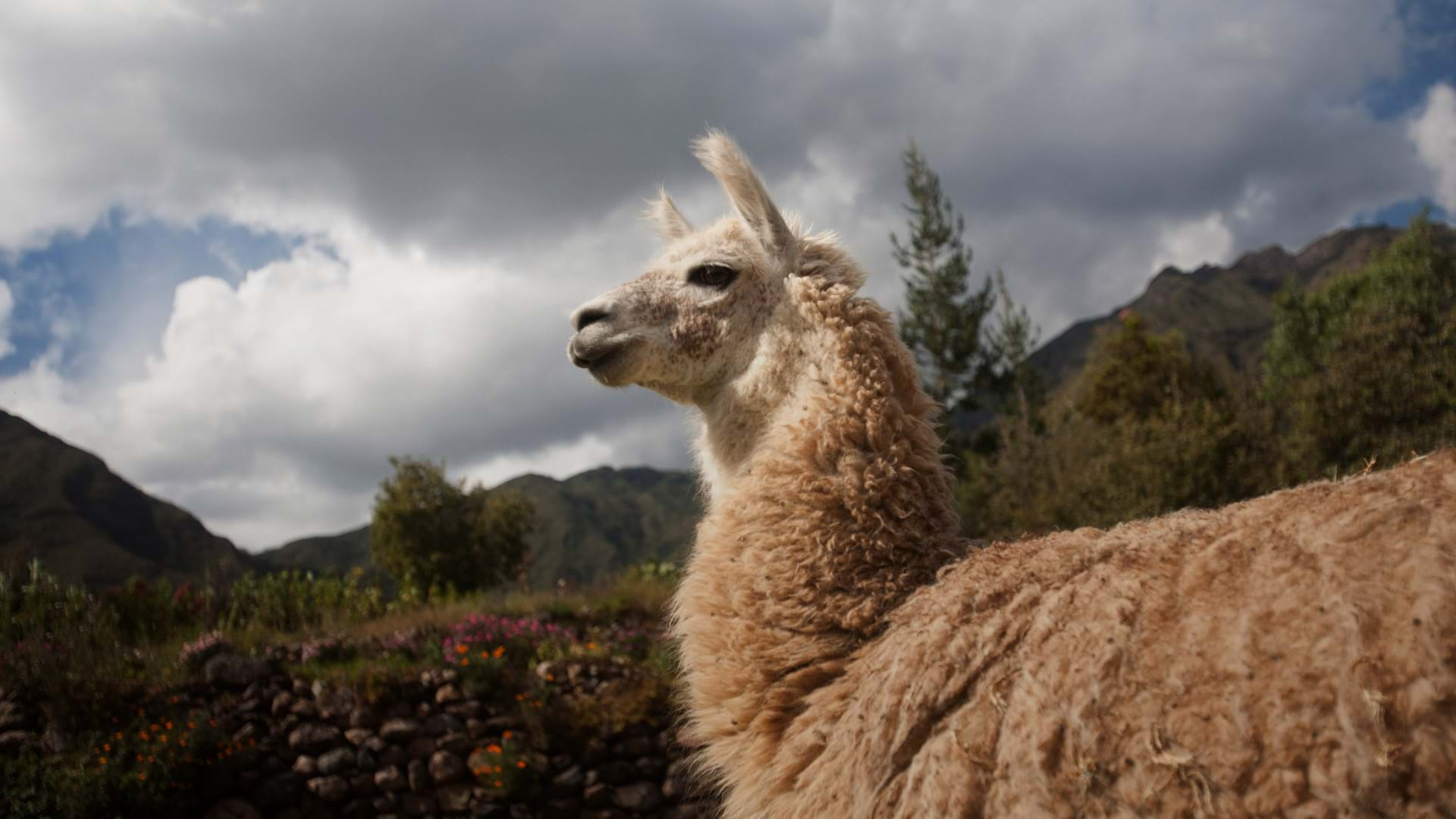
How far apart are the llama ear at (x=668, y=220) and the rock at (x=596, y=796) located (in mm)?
5784

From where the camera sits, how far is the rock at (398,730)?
7.48m

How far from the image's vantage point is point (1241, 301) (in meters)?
119

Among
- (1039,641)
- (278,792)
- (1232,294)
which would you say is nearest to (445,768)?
(278,792)

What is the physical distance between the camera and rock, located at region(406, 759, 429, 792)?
7.34 metres

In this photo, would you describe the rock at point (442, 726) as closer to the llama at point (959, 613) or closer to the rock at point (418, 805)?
the rock at point (418, 805)

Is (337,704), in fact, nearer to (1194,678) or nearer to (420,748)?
(420,748)

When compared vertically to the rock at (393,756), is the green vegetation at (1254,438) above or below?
above

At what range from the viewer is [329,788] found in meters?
7.02

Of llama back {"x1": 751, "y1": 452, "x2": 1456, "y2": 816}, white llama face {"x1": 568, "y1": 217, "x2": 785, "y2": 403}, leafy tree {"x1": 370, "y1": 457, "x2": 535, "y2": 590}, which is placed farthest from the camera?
leafy tree {"x1": 370, "y1": 457, "x2": 535, "y2": 590}

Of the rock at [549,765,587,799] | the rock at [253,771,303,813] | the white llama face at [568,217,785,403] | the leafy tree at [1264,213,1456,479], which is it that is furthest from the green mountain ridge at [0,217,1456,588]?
the leafy tree at [1264,213,1456,479]

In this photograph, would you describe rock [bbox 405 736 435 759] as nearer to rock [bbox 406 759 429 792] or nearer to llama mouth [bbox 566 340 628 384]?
rock [bbox 406 759 429 792]

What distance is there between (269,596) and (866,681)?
10.7 metres

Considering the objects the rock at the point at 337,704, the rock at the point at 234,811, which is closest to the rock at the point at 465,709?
the rock at the point at 337,704

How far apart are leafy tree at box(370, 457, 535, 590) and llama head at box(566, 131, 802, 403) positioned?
63.3ft
